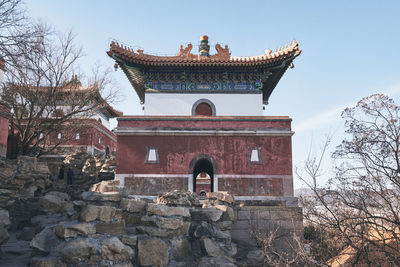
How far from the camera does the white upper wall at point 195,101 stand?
14828mm

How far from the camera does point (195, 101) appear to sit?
585 inches

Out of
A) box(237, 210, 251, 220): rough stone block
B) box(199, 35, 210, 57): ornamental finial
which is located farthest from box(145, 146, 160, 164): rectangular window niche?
box(199, 35, 210, 57): ornamental finial

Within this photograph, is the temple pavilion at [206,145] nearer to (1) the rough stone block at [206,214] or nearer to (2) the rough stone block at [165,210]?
(1) the rough stone block at [206,214]

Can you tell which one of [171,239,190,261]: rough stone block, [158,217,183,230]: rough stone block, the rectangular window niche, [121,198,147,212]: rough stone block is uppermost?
the rectangular window niche

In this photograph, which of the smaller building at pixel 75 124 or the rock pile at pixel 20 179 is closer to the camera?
the rock pile at pixel 20 179

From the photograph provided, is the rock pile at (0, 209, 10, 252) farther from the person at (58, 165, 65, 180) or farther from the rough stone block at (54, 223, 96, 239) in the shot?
the person at (58, 165, 65, 180)

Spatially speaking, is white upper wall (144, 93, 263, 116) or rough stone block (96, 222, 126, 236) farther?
white upper wall (144, 93, 263, 116)

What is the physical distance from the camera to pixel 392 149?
693cm

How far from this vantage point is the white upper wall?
1483cm

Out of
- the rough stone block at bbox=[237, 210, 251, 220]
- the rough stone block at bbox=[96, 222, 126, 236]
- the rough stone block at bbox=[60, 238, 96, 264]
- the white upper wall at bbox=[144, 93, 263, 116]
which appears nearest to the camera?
the rough stone block at bbox=[60, 238, 96, 264]

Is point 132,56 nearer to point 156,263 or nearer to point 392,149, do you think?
point 156,263

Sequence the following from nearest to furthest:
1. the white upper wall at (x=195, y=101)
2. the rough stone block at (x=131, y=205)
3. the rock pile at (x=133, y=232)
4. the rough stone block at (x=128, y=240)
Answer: the rock pile at (x=133, y=232)
the rough stone block at (x=128, y=240)
the rough stone block at (x=131, y=205)
the white upper wall at (x=195, y=101)

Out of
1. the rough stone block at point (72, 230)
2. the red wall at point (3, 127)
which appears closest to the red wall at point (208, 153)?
the red wall at point (3, 127)

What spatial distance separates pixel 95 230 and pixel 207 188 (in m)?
22.9
